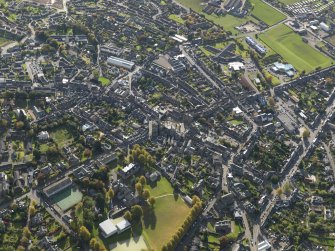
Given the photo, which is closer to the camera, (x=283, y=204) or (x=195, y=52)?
(x=283, y=204)

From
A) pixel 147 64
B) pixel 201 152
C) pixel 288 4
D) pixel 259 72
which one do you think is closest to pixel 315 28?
pixel 288 4

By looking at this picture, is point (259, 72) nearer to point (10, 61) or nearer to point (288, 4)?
point (288, 4)

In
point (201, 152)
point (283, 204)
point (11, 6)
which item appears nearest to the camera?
point (283, 204)

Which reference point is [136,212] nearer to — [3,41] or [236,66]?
[236,66]

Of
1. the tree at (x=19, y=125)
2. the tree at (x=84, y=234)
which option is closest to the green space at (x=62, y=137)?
the tree at (x=19, y=125)

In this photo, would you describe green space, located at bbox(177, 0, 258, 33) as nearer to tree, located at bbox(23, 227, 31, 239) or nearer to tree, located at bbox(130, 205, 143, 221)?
tree, located at bbox(130, 205, 143, 221)

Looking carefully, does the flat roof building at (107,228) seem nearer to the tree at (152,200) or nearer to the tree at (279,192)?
the tree at (152,200)

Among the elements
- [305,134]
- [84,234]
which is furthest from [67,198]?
[305,134]
